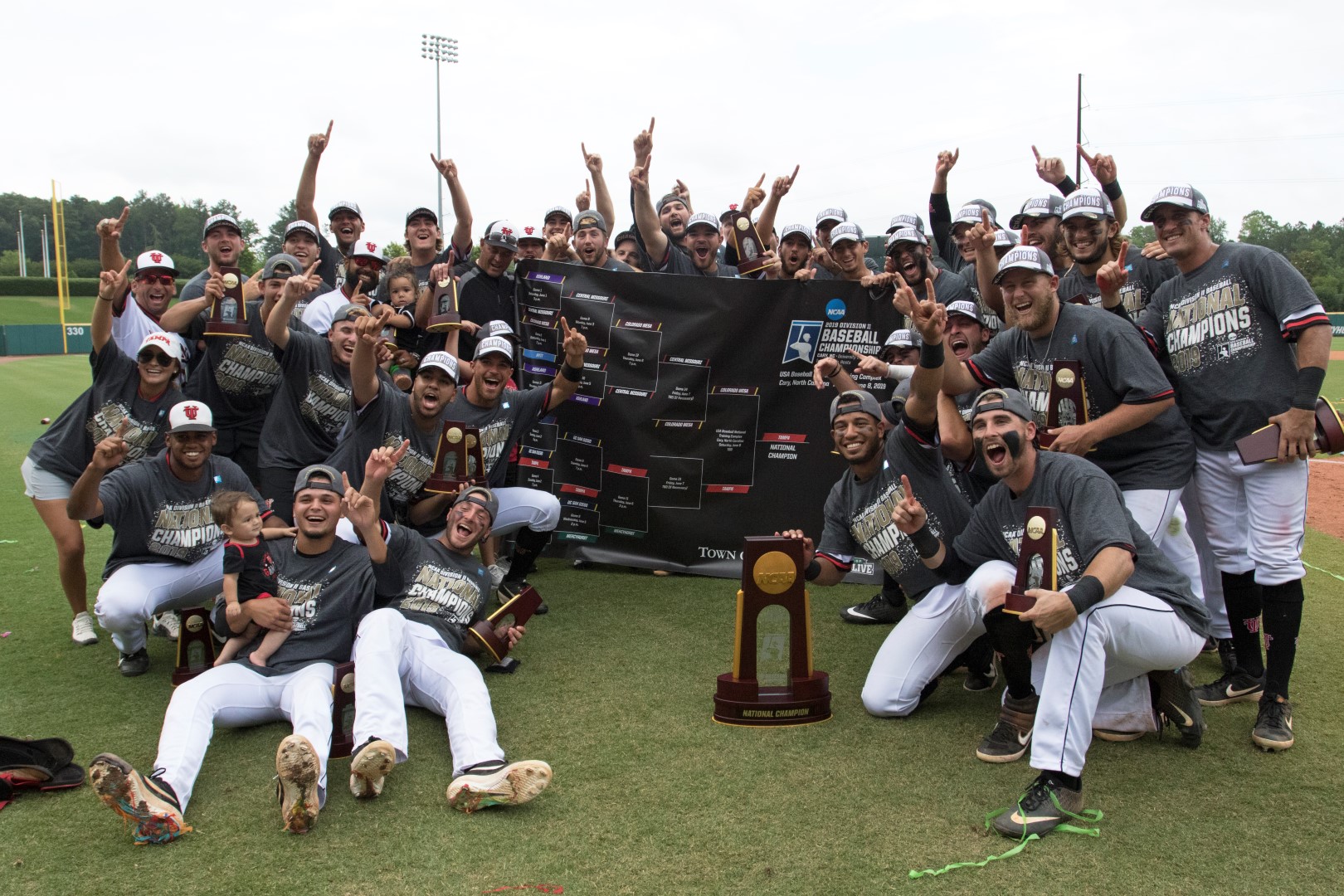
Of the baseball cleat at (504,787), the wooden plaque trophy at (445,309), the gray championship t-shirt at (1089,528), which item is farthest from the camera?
the wooden plaque trophy at (445,309)

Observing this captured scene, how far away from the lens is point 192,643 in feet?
17.3

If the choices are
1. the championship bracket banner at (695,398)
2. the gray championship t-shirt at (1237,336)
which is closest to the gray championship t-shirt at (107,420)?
the championship bracket banner at (695,398)

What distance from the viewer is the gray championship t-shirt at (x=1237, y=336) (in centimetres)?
472

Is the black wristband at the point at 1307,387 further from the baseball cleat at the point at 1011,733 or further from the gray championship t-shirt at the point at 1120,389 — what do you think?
the baseball cleat at the point at 1011,733

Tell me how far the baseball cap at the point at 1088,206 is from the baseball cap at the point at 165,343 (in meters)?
5.22

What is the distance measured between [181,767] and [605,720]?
1869 millimetres

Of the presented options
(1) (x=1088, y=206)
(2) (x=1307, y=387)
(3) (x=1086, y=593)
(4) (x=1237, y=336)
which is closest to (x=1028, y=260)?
(1) (x=1088, y=206)

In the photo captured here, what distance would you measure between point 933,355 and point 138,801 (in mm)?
4040

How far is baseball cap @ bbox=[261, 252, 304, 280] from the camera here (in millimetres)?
6527

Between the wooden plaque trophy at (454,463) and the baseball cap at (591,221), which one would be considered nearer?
the wooden plaque trophy at (454,463)

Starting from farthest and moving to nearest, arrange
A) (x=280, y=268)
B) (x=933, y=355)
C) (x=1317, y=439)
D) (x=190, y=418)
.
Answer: (x=280, y=268) → (x=190, y=418) → (x=933, y=355) → (x=1317, y=439)

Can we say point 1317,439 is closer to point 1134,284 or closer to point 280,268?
point 1134,284

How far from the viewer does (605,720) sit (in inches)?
192

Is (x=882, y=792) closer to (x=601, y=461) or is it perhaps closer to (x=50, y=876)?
(x=50, y=876)
